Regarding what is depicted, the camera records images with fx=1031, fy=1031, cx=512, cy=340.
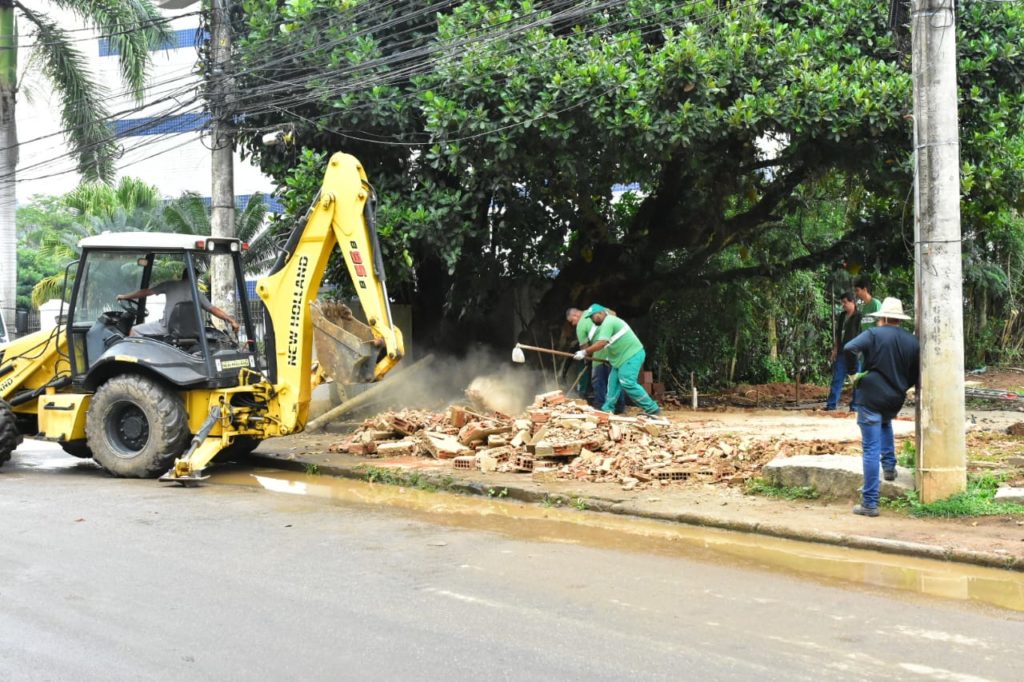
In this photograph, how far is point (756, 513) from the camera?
898 centimetres

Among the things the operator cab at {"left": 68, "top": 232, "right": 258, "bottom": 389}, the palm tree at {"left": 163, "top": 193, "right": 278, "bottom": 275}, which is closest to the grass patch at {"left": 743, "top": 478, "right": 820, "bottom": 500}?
the operator cab at {"left": 68, "top": 232, "right": 258, "bottom": 389}

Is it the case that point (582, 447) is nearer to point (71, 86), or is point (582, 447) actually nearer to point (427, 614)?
point (427, 614)

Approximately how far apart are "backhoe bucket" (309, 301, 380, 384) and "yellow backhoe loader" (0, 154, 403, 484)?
14 mm

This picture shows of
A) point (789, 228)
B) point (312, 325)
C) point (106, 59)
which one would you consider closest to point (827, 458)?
point (312, 325)

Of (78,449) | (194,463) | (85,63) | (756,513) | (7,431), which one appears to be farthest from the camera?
(85,63)

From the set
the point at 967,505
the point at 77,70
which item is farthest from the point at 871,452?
the point at 77,70

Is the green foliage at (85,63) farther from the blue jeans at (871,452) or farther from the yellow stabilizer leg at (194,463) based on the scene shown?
the blue jeans at (871,452)

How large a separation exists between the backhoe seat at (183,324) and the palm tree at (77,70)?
11721 mm

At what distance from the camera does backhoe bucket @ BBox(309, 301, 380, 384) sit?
36.4ft

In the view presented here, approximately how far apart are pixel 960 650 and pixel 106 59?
38.7 m

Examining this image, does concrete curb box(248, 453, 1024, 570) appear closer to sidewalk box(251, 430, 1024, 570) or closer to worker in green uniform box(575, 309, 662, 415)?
sidewalk box(251, 430, 1024, 570)

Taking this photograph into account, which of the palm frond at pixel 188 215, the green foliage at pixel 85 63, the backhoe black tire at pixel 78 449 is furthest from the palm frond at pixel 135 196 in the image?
the backhoe black tire at pixel 78 449

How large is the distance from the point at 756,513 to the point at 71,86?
2075cm

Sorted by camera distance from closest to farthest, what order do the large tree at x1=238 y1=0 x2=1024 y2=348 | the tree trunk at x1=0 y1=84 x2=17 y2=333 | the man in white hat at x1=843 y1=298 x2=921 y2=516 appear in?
the man in white hat at x1=843 y1=298 x2=921 y2=516
the large tree at x1=238 y1=0 x2=1024 y2=348
the tree trunk at x1=0 y1=84 x2=17 y2=333
